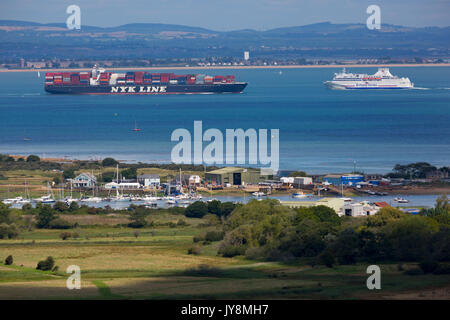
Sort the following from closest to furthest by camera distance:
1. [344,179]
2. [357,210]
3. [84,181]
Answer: [357,210], [344,179], [84,181]

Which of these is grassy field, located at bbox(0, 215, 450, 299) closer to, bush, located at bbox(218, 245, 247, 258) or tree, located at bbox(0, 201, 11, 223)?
bush, located at bbox(218, 245, 247, 258)

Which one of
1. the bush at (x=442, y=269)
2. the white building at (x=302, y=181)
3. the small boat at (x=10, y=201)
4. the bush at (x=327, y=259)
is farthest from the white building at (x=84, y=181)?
the bush at (x=442, y=269)

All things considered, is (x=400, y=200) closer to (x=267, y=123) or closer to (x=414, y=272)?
(x=414, y=272)

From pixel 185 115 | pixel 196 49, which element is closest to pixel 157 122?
pixel 185 115

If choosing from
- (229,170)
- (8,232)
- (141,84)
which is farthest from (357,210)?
(141,84)

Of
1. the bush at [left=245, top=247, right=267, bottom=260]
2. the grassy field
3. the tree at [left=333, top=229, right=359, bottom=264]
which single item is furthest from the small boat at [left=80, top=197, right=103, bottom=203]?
the tree at [left=333, top=229, right=359, bottom=264]

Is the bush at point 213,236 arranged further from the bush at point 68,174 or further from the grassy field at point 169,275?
the bush at point 68,174
